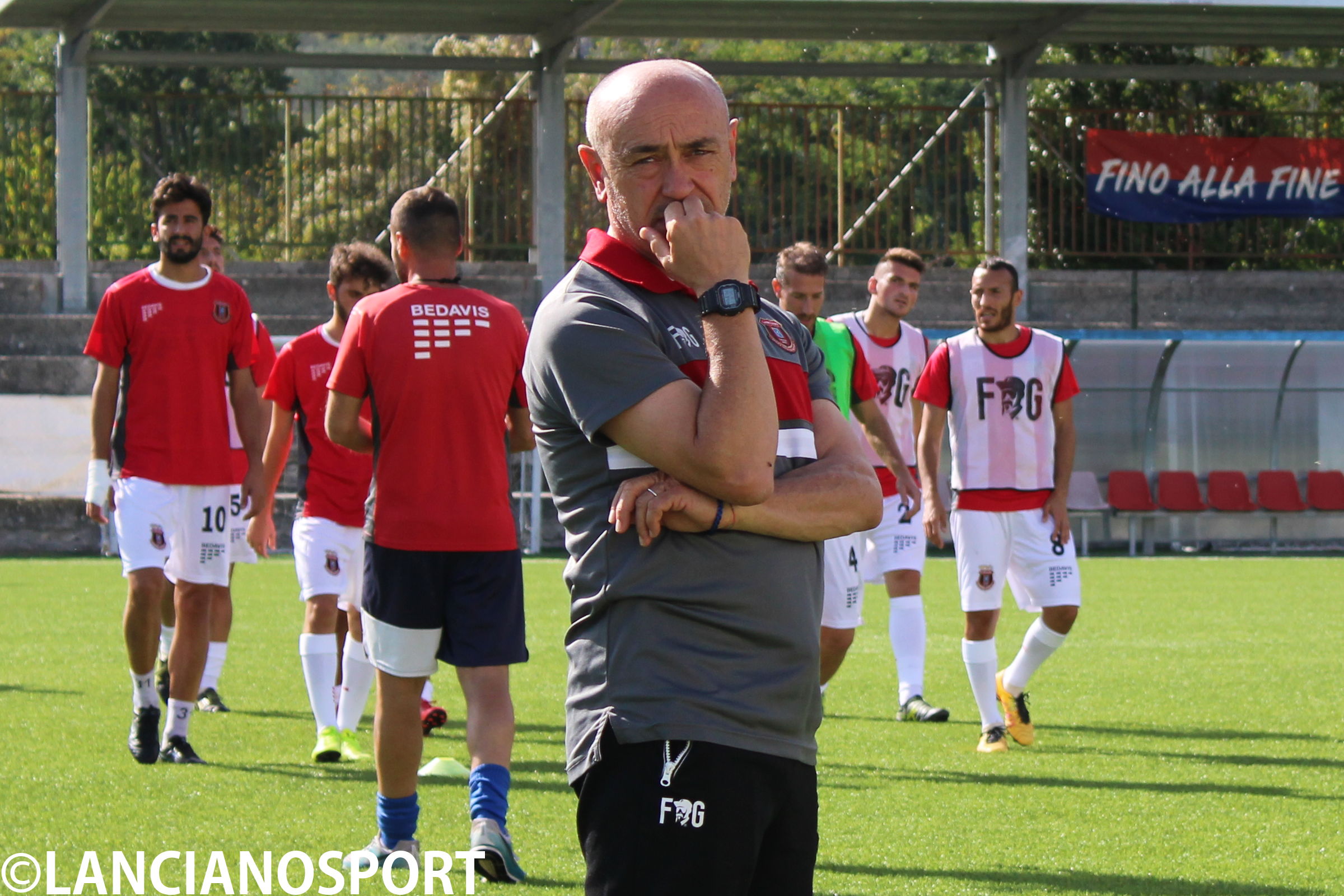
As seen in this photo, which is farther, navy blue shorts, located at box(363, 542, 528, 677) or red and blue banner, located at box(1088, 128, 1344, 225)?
red and blue banner, located at box(1088, 128, 1344, 225)

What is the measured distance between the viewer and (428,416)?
5559mm

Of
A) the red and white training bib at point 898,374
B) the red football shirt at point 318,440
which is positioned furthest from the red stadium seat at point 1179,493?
the red football shirt at point 318,440

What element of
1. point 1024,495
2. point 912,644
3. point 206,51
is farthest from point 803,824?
point 206,51

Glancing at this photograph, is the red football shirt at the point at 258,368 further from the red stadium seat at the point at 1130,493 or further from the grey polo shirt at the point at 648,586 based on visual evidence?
the red stadium seat at the point at 1130,493

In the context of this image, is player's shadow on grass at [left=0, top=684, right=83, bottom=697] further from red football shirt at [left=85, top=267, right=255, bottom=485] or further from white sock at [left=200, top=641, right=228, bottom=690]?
red football shirt at [left=85, top=267, right=255, bottom=485]

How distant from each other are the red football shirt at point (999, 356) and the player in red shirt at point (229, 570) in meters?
3.32

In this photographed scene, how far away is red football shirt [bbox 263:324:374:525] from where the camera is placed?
7637mm

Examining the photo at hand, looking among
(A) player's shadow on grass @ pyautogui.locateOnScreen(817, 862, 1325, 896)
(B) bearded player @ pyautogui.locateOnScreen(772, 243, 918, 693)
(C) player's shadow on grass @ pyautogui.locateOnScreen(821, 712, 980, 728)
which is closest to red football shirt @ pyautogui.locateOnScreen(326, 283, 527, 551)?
(A) player's shadow on grass @ pyautogui.locateOnScreen(817, 862, 1325, 896)

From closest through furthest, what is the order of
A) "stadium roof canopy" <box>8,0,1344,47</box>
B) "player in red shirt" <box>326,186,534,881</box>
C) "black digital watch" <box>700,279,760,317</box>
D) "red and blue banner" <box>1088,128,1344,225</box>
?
"black digital watch" <box>700,279,760,317</box> < "player in red shirt" <box>326,186,534,881</box> < "stadium roof canopy" <box>8,0,1344,47</box> < "red and blue banner" <box>1088,128,1344,225</box>

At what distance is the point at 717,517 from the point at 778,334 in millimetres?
416

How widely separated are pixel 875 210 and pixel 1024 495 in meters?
18.7

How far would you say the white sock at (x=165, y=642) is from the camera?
8.75 m

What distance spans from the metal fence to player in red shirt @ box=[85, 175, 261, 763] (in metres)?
16.8

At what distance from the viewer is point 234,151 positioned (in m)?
25.1
